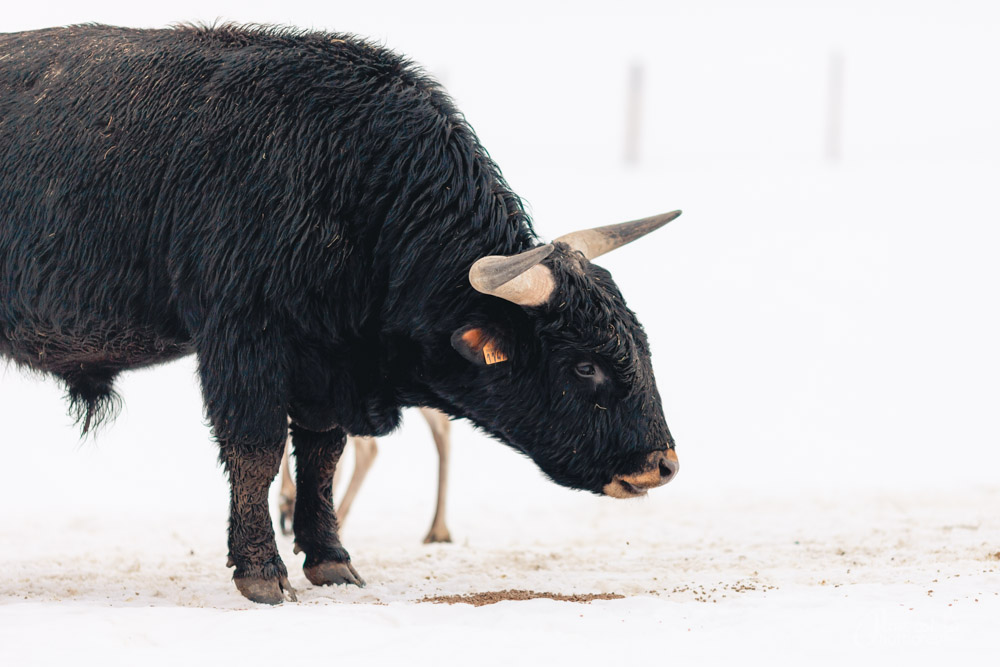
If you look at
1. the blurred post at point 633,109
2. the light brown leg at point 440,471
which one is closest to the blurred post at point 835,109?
the blurred post at point 633,109

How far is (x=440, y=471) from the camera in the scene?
9.23m

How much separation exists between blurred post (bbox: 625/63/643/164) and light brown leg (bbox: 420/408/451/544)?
1400cm

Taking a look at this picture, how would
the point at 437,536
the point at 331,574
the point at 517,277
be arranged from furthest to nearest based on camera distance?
the point at 437,536
the point at 331,574
the point at 517,277

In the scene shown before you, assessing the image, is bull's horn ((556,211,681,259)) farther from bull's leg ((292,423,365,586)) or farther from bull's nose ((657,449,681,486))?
bull's leg ((292,423,365,586))

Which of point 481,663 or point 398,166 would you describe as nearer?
point 481,663

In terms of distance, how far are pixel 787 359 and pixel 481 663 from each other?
1181 cm

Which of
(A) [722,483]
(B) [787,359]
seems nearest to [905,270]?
(B) [787,359]

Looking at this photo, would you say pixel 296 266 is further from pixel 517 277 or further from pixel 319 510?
pixel 319 510

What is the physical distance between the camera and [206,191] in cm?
590

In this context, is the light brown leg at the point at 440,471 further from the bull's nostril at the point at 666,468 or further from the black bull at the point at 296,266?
the bull's nostril at the point at 666,468

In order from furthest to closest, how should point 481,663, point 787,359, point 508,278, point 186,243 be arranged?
point 787,359 < point 186,243 < point 508,278 < point 481,663

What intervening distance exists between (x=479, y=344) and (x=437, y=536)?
3.44 metres

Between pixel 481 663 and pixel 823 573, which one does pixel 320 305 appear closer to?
pixel 481 663

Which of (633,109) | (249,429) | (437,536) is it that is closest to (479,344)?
(249,429)
